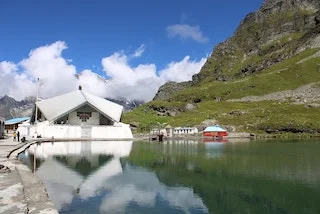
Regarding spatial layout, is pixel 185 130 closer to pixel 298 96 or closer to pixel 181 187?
pixel 181 187

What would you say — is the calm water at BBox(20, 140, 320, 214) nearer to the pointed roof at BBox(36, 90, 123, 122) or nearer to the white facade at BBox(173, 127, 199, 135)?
the pointed roof at BBox(36, 90, 123, 122)

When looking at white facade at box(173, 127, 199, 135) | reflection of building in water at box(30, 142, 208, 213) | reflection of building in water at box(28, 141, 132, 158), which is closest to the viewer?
reflection of building in water at box(30, 142, 208, 213)

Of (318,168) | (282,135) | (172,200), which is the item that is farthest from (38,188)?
(282,135)

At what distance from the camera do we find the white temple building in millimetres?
65312

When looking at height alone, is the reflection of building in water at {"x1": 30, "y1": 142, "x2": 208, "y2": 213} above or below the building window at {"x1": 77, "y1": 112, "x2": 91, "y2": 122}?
below

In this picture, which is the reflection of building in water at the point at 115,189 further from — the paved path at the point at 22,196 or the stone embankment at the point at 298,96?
the stone embankment at the point at 298,96

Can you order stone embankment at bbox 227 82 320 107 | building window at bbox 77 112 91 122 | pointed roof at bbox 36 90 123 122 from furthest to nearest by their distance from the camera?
stone embankment at bbox 227 82 320 107 → building window at bbox 77 112 91 122 → pointed roof at bbox 36 90 123 122

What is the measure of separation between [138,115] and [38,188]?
106907 millimetres

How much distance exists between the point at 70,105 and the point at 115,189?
53119 mm

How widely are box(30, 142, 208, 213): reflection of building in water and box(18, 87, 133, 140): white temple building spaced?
130 feet

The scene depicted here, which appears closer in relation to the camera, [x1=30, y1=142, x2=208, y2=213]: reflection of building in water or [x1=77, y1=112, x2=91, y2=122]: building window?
[x1=30, y1=142, x2=208, y2=213]: reflection of building in water

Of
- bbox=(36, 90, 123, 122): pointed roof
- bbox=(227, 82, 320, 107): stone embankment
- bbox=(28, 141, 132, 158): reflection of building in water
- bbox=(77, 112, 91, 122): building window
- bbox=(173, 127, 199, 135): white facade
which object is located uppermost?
bbox=(227, 82, 320, 107): stone embankment

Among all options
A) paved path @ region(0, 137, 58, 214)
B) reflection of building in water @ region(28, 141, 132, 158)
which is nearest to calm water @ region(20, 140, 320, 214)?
paved path @ region(0, 137, 58, 214)

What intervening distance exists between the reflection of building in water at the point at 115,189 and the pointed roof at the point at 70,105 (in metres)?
42.3
